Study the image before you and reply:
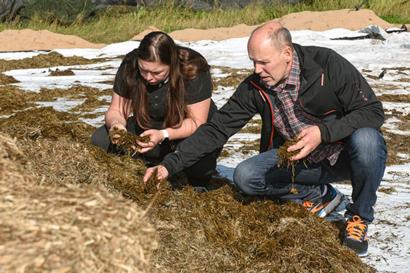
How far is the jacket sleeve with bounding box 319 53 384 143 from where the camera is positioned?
399 cm

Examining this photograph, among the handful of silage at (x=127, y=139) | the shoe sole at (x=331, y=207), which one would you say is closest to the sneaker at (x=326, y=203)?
the shoe sole at (x=331, y=207)

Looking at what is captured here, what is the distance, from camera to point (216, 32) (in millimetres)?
17938

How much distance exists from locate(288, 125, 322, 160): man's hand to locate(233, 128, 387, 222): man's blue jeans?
25 cm

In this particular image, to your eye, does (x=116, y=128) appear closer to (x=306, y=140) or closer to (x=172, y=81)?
(x=172, y=81)

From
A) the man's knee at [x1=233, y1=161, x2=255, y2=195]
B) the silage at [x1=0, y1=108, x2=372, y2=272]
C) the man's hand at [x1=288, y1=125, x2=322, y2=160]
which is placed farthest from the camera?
the man's knee at [x1=233, y1=161, x2=255, y2=195]

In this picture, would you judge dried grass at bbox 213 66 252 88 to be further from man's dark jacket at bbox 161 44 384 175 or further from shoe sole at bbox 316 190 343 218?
man's dark jacket at bbox 161 44 384 175

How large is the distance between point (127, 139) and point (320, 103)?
124 cm

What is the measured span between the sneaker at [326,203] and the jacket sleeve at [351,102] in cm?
67

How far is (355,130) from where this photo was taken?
404 centimetres

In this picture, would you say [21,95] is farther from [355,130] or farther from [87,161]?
[355,130]

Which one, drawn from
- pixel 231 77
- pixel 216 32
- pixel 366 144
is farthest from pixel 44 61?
pixel 366 144

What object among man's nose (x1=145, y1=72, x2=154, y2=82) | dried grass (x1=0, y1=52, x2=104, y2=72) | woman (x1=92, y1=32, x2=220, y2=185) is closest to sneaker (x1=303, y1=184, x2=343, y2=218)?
woman (x1=92, y1=32, x2=220, y2=185)

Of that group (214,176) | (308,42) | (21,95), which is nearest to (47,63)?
(21,95)

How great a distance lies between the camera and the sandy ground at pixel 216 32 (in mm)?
16156
